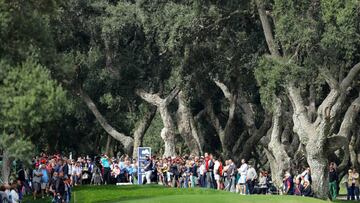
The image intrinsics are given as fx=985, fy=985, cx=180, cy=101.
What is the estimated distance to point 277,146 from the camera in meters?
49.0

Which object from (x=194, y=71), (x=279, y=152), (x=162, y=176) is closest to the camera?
(x=279, y=152)

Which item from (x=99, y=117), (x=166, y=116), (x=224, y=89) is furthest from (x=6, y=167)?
(x=99, y=117)

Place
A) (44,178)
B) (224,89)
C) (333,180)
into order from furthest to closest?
(224,89) < (333,180) < (44,178)

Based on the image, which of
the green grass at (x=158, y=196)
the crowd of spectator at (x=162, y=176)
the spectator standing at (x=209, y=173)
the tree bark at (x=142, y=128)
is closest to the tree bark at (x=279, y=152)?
the crowd of spectator at (x=162, y=176)

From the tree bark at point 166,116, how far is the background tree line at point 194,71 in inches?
2.6

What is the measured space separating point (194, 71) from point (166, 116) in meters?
5.68

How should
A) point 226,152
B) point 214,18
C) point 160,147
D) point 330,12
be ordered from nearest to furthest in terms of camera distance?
1. point 330,12
2. point 214,18
3. point 226,152
4. point 160,147

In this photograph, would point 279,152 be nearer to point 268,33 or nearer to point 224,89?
point 268,33

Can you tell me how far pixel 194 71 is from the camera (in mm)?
52375

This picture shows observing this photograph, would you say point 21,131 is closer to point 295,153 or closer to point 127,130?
point 295,153

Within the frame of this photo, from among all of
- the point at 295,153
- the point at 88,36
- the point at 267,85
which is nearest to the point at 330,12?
the point at 267,85

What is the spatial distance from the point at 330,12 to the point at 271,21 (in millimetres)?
7600

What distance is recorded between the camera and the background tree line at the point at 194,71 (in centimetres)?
2691

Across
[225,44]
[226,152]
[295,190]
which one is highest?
[225,44]
